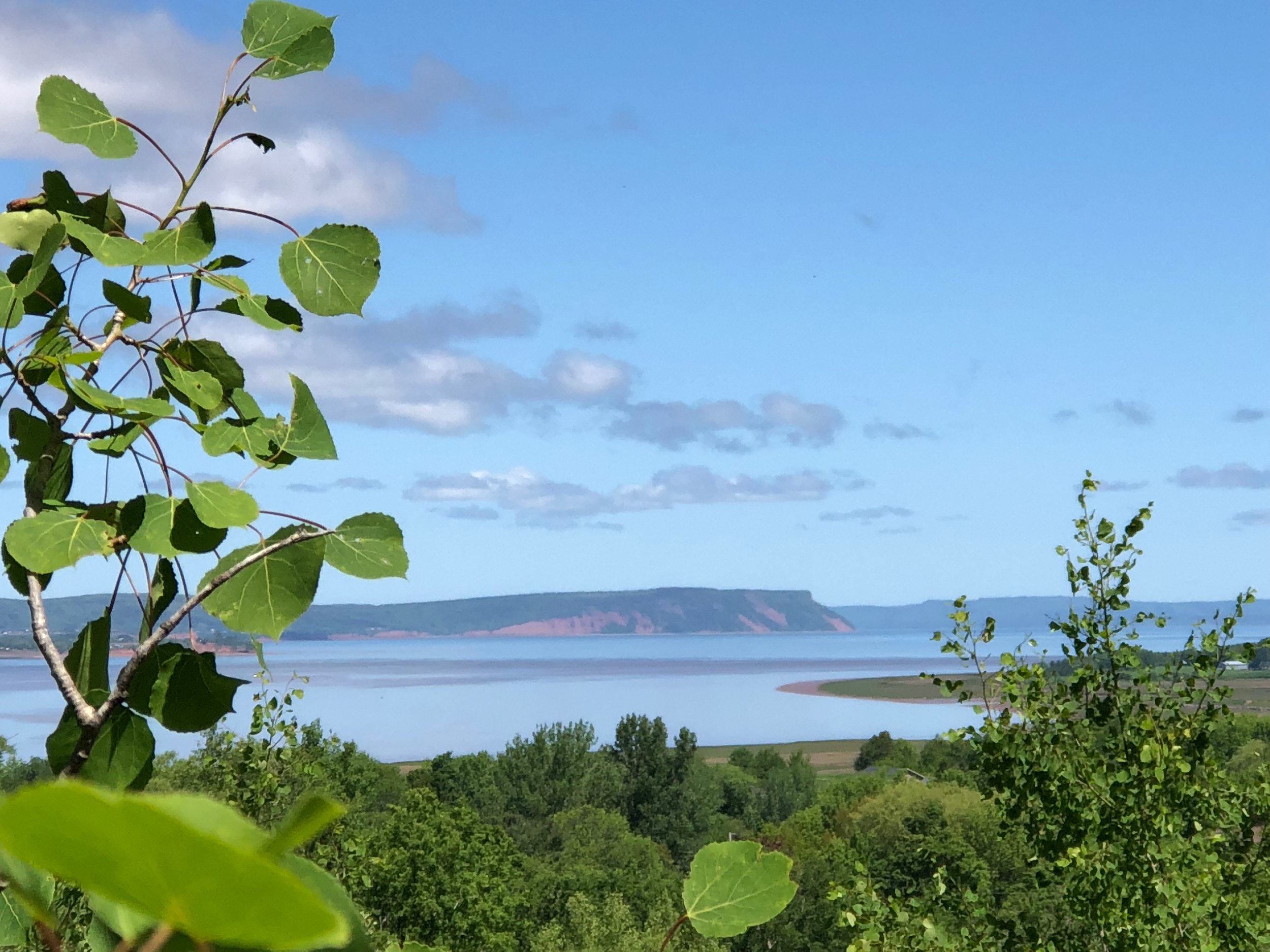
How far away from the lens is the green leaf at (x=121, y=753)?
0.78m

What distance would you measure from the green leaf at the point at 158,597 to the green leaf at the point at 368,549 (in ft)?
0.50

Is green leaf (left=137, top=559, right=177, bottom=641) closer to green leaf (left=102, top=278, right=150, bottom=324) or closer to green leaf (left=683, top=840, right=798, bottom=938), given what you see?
green leaf (left=102, top=278, right=150, bottom=324)

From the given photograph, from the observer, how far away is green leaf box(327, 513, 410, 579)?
800 mm

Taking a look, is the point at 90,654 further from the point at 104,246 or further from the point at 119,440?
the point at 104,246

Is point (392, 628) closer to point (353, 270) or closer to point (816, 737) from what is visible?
point (816, 737)

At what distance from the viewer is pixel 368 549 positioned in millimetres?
816

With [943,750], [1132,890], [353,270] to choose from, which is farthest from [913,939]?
[943,750]

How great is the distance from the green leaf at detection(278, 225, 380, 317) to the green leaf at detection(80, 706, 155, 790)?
0.37 metres

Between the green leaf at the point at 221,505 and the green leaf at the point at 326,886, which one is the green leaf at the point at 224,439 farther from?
the green leaf at the point at 326,886

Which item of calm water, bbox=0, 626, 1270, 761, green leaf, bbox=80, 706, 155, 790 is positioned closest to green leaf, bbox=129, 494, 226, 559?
green leaf, bbox=80, 706, 155, 790

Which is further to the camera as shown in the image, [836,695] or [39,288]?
[836,695]

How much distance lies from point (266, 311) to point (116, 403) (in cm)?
17

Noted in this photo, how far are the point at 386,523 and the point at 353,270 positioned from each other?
0.26m

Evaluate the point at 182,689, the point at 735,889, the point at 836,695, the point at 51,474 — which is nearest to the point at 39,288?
the point at 51,474
